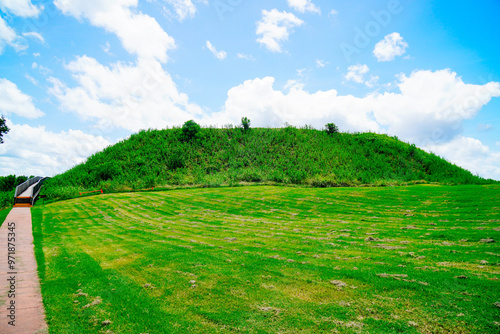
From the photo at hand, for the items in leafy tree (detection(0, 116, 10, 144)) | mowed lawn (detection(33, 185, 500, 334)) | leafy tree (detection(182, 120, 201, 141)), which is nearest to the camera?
mowed lawn (detection(33, 185, 500, 334))

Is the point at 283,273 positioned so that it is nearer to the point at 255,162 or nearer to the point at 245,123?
the point at 255,162

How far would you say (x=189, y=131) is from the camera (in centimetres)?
4612

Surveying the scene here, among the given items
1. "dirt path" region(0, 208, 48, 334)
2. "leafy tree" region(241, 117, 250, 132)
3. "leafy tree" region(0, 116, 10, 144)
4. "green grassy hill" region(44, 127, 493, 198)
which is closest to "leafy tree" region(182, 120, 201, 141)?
"green grassy hill" region(44, 127, 493, 198)

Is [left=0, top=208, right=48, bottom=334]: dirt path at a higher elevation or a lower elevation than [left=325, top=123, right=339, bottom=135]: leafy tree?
lower

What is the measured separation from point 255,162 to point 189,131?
14604mm

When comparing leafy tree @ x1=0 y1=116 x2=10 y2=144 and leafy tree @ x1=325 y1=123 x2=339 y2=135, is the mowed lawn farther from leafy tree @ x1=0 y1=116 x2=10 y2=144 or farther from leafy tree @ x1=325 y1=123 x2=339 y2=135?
leafy tree @ x1=325 y1=123 x2=339 y2=135

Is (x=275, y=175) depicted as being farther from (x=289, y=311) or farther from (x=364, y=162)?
(x=289, y=311)

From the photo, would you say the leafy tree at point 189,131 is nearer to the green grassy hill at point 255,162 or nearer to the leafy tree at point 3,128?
the green grassy hill at point 255,162

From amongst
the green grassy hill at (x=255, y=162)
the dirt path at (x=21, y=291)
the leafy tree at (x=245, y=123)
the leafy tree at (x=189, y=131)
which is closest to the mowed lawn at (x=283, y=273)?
the dirt path at (x=21, y=291)

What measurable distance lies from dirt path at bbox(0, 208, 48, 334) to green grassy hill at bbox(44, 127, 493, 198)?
21.3m

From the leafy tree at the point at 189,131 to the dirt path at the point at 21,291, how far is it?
34.8m

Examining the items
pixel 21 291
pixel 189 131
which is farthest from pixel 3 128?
pixel 21 291

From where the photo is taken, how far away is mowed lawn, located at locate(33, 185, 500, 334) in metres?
4.98

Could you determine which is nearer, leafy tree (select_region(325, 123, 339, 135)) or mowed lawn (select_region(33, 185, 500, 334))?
mowed lawn (select_region(33, 185, 500, 334))
